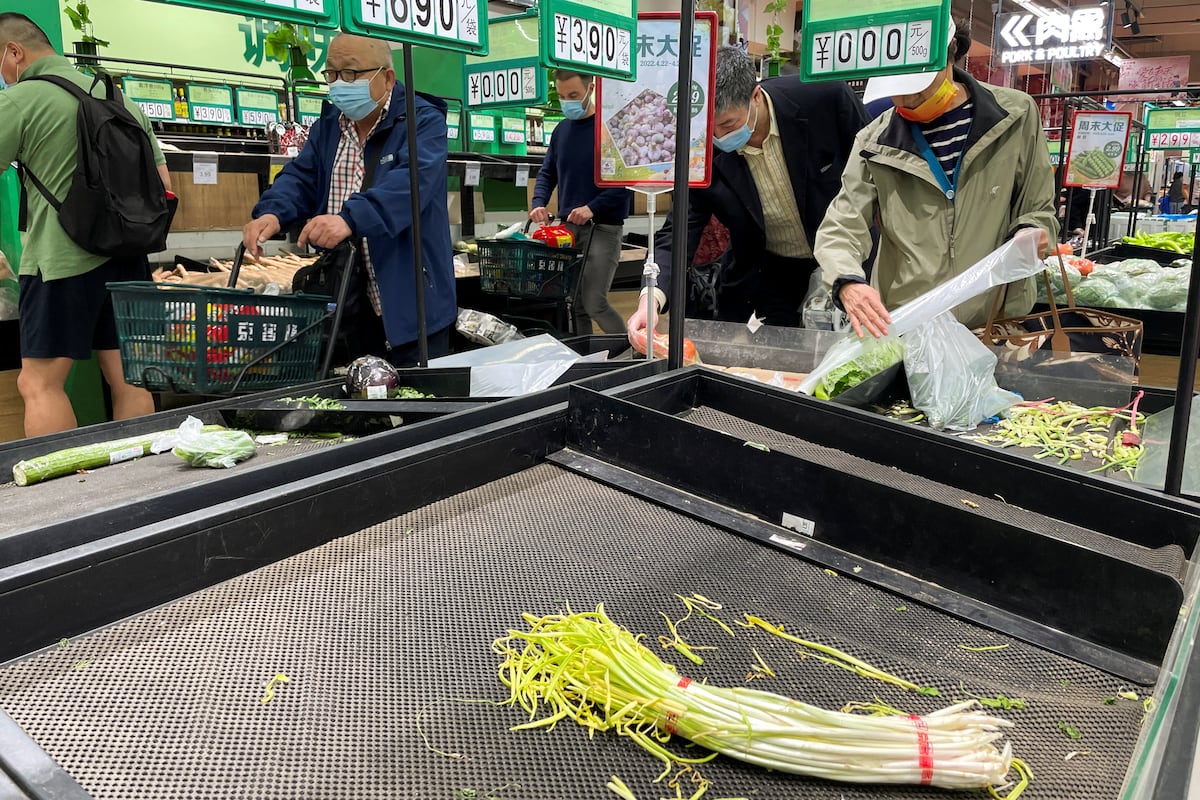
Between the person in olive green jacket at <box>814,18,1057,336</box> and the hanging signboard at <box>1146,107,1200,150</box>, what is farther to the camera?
the hanging signboard at <box>1146,107,1200,150</box>

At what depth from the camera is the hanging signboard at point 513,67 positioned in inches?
200

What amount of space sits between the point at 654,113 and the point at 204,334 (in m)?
1.42

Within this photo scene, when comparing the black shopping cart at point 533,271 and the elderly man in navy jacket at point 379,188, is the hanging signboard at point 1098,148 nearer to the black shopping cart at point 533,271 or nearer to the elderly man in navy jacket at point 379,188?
the black shopping cart at point 533,271

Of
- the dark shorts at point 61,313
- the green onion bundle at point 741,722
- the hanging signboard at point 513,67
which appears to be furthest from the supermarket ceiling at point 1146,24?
the green onion bundle at point 741,722

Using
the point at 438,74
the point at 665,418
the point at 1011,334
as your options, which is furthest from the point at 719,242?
the point at 438,74

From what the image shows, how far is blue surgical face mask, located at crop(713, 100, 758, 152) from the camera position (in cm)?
322

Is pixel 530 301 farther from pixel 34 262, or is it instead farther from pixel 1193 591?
pixel 1193 591

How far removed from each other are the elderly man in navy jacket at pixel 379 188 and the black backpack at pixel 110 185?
660 mm

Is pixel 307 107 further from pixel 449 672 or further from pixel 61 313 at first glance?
pixel 449 672

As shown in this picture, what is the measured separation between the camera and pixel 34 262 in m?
3.48

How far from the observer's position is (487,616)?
115cm

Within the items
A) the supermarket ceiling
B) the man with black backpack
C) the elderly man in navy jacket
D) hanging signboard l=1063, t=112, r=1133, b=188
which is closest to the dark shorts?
the man with black backpack

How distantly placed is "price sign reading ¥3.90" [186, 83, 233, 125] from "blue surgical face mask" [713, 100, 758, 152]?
4.45m

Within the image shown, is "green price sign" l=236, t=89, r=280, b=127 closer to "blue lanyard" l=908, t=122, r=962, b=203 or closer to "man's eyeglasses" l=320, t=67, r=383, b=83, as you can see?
"man's eyeglasses" l=320, t=67, r=383, b=83
